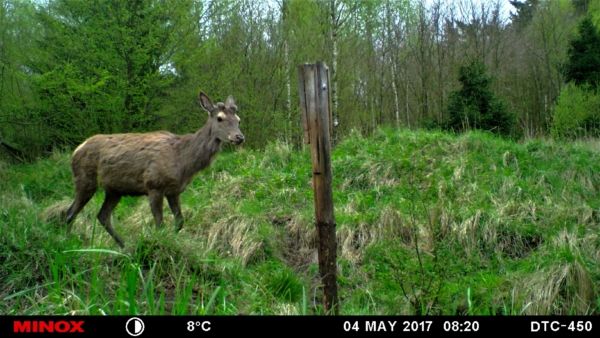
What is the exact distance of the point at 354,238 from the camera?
8.60m

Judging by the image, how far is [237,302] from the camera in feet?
15.6

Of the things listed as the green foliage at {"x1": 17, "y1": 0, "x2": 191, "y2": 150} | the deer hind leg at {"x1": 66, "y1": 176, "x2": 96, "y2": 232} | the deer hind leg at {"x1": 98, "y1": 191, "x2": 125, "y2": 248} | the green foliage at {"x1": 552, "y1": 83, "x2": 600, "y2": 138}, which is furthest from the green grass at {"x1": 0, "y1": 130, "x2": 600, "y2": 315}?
the green foliage at {"x1": 552, "y1": 83, "x2": 600, "y2": 138}

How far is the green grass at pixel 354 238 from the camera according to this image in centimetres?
474

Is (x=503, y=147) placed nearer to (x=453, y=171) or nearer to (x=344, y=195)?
(x=453, y=171)

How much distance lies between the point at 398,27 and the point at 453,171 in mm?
16169

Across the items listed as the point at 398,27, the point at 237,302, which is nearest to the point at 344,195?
the point at 237,302
